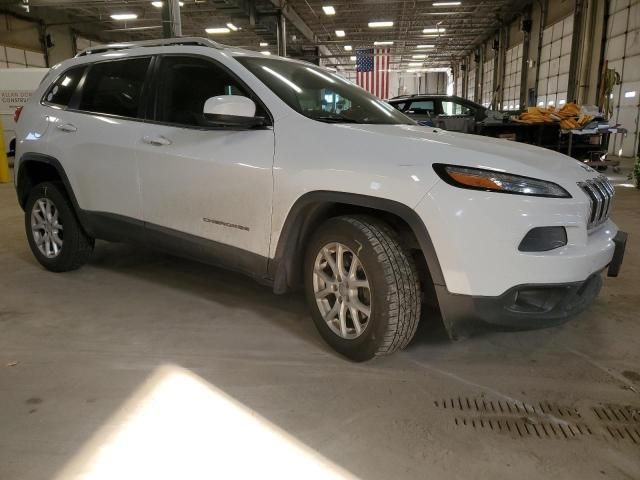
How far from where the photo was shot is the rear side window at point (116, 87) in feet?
11.1

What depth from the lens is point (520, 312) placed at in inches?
85.6

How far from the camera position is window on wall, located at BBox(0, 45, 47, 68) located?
18953mm

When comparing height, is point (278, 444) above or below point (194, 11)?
below

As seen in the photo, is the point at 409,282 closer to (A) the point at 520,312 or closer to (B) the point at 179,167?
(A) the point at 520,312

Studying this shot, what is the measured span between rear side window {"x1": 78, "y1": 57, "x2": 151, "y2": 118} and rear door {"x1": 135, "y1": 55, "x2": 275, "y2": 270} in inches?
7.5

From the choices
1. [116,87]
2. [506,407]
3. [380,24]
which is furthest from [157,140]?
[380,24]

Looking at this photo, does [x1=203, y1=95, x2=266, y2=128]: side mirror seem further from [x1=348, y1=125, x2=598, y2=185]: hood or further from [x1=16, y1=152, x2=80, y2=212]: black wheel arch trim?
[x1=16, y1=152, x2=80, y2=212]: black wheel arch trim

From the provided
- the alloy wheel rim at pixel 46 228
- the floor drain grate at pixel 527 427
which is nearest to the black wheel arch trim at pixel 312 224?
the floor drain grate at pixel 527 427

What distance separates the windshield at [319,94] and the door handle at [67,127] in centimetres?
144

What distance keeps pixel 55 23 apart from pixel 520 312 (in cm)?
2472

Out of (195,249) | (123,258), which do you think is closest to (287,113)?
(195,249)

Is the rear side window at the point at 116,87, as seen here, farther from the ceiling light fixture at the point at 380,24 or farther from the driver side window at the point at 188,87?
the ceiling light fixture at the point at 380,24

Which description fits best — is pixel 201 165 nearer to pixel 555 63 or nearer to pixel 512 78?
pixel 555 63

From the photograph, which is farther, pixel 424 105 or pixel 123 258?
pixel 424 105
